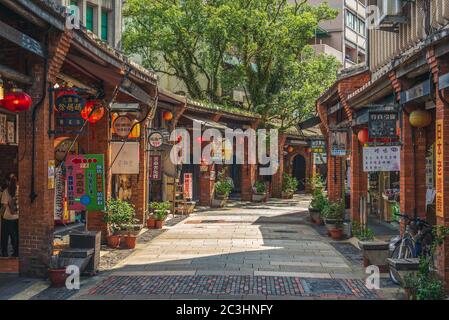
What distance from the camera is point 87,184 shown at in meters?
11.9

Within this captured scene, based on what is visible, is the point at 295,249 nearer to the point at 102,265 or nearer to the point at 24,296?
the point at 102,265

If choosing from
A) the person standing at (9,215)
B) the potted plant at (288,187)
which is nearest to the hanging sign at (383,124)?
the person standing at (9,215)

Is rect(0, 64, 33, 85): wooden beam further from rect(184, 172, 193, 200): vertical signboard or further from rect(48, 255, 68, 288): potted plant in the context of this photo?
rect(184, 172, 193, 200): vertical signboard

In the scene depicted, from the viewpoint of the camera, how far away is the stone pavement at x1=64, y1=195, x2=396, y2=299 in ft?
30.8

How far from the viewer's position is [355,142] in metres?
16.9

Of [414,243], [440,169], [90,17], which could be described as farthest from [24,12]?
[90,17]

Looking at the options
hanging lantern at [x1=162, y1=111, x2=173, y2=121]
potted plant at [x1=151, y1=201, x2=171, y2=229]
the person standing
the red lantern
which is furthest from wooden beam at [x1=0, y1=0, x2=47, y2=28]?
hanging lantern at [x1=162, y1=111, x2=173, y2=121]

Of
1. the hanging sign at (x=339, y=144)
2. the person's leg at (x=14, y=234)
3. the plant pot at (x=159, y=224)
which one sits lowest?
the plant pot at (x=159, y=224)

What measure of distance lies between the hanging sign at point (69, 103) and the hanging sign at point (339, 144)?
10.4m

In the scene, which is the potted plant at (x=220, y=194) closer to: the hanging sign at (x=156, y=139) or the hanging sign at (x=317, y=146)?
the hanging sign at (x=317, y=146)

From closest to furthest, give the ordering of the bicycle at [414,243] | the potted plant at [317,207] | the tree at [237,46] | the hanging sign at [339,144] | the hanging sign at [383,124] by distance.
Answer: the bicycle at [414,243], the hanging sign at [383,124], the hanging sign at [339,144], the potted plant at [317,207], the tree at [237,46]

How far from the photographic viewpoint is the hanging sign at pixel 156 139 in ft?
56.5

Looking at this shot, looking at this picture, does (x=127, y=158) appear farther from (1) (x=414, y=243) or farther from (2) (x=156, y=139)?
(1) (x=414, y=243)

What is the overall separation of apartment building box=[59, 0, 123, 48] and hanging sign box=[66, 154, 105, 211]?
12102 millimetres
